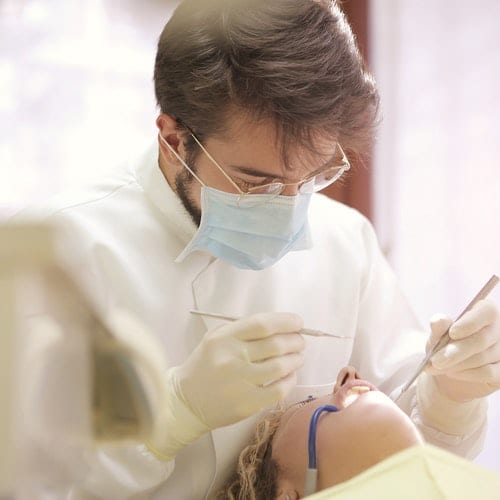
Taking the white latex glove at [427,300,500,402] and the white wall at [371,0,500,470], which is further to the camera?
the white wall at [371,0,500,470]

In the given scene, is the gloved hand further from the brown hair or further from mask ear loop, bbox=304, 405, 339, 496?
the brown hair

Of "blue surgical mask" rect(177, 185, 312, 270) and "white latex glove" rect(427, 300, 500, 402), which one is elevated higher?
"blue surgical mask" rect(177, 185, 312, 270)

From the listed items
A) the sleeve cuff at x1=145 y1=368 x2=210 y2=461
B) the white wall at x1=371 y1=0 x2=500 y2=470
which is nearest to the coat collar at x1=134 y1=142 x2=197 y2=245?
the sleeve cuff at x1=145 y1=368 x2=210 y2=461

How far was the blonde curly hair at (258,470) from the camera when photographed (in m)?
1.22

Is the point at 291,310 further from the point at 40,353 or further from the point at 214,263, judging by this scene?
the point at 40,353

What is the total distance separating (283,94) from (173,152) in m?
0.23

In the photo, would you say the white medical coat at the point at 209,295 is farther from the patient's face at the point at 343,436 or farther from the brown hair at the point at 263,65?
the brown hair at the point at 263,65

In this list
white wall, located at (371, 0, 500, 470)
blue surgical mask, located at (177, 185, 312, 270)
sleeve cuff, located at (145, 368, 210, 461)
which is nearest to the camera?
sleeve cuff, located at (145, 368, 210, 461)

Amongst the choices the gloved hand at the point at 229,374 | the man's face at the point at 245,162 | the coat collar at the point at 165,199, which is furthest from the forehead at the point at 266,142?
the gloved hand at the point at 229,374

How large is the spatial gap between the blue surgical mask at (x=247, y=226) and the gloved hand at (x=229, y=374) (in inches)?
7.3

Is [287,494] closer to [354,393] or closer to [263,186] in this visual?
[354,393]

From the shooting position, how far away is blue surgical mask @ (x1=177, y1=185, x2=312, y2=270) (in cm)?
129

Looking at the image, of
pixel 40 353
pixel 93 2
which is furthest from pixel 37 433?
pixel 93 2

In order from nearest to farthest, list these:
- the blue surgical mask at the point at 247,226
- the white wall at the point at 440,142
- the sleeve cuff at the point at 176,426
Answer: the sleeve cuff at the point at 176,426 → the blue surgical mask at the point at 247,226 → the white wall at the point at 440,142
